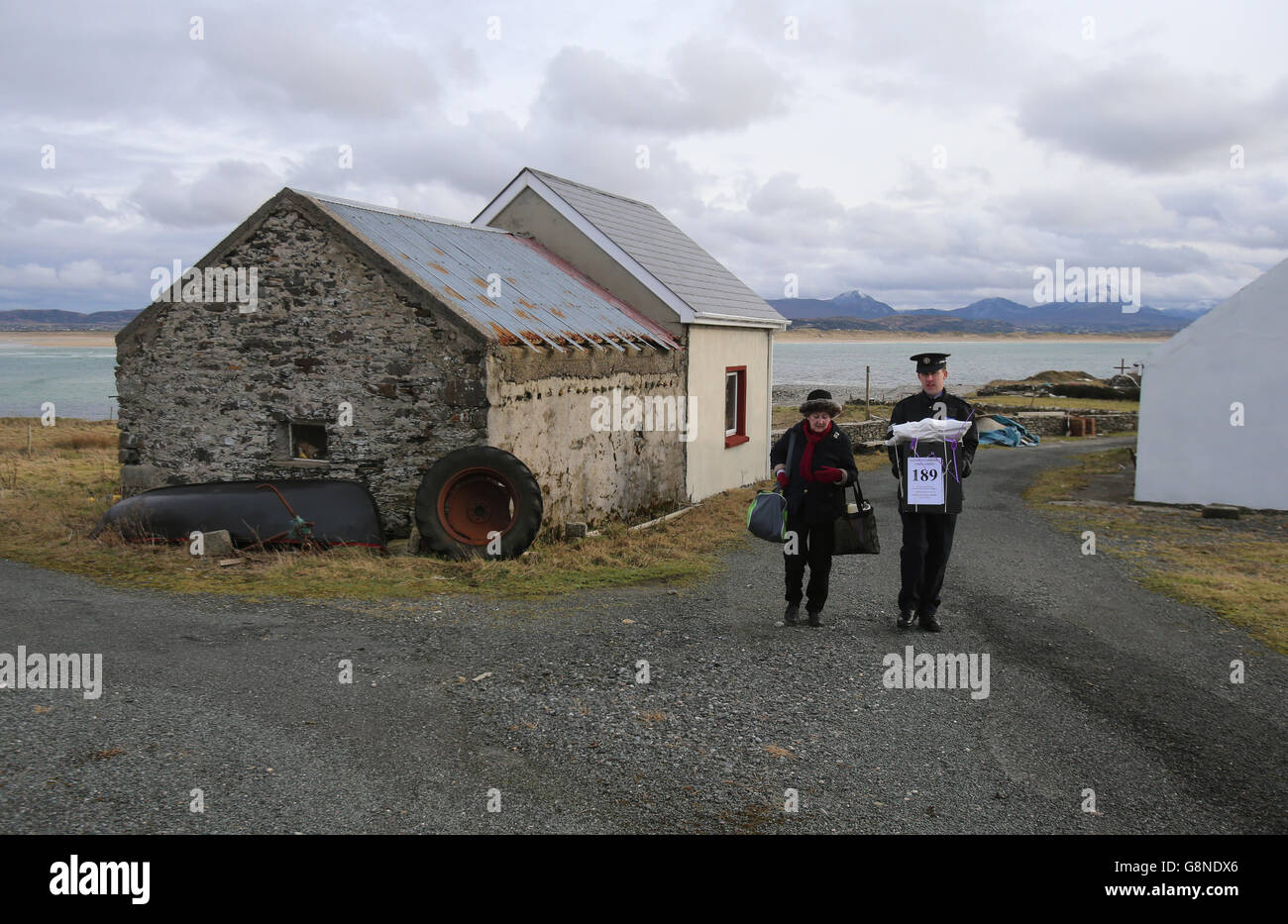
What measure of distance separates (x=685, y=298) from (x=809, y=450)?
8393 mm

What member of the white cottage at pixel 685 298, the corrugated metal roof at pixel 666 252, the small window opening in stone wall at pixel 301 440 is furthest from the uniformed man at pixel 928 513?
the corrugated metal roof at pixel 666 252

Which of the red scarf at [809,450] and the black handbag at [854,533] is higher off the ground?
the red scarf at [809,450]

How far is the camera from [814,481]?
7238mm

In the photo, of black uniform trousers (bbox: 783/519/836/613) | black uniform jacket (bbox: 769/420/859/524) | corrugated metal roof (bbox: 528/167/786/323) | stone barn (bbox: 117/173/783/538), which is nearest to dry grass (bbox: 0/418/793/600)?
stone barn (bbox: 117/173/783/538)

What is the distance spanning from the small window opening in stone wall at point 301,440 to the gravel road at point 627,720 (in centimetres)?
337

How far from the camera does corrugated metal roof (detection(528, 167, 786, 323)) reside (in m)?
15.8

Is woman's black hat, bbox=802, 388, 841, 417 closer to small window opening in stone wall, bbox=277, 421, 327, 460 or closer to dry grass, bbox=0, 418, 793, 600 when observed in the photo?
dry grass, bbox=0, 418, 793, 600

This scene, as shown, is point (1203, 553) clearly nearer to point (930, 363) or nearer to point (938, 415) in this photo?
point (938, 415)

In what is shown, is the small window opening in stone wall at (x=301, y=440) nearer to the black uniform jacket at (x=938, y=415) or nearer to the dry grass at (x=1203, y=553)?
the black uniform jacket at (x=938, y=415)

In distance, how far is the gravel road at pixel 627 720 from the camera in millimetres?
4273

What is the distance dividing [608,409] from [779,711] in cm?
768

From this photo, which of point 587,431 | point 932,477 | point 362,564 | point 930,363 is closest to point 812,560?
point 932,477

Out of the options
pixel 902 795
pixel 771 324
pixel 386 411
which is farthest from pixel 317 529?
pixel 771 324

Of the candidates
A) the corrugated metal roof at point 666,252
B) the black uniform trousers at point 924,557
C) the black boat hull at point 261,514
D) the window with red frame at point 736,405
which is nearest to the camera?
the black uniform trousers at point 924,557
